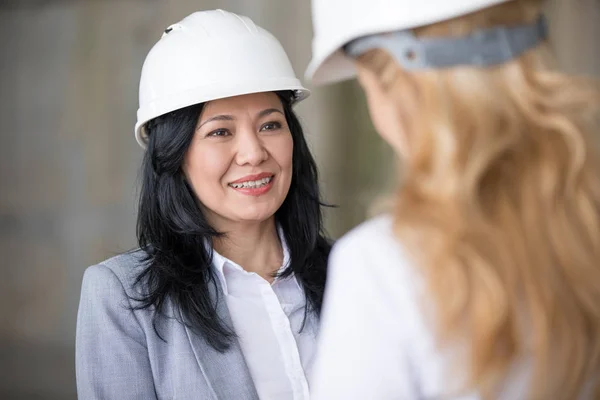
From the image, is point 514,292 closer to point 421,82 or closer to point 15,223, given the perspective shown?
point 421,82

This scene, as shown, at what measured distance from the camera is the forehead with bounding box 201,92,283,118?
250 centimetres

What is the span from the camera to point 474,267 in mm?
1233

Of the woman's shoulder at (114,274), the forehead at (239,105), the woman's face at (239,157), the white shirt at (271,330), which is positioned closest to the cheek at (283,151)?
the woman's face at (239,157)

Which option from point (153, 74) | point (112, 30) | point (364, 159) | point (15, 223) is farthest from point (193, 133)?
point (15, 223)

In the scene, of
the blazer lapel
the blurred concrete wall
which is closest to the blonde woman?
the blazer lapel

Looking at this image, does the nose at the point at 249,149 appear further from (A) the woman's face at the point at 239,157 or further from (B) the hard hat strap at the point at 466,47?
(B) the hard hat strap at the point at 466,47

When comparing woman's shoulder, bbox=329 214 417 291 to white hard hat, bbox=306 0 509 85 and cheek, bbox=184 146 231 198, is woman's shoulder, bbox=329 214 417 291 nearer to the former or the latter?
white hard hat, bbox=306 0 509 85

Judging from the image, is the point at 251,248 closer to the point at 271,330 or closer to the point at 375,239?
the point at 271,330

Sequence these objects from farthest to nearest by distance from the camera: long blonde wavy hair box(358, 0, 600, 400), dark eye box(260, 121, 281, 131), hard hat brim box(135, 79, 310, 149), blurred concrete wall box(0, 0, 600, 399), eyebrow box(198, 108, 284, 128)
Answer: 1. blurred concrete wall box(0, 0, 600, 399)
2. dark eye box(260, 121, 281, 131)
3. eyebrow box(198, 108, 284, 128)
4. hard hat brim box(135, 79, 310, 149)
5. long blonde wavy hair box(358, 0, 600, 400)

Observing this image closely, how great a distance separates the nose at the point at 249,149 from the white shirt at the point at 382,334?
1204 millimetres

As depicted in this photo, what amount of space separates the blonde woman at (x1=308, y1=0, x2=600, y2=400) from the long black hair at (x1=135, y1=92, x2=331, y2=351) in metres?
1.16

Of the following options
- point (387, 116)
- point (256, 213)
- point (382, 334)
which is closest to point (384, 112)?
point (387, 116)

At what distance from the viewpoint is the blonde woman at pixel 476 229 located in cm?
123

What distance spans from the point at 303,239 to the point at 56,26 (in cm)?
516
